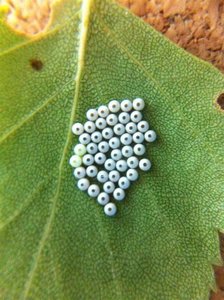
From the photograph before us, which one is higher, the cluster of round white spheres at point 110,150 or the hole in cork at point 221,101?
the cluster of round white spheres at point 110,150

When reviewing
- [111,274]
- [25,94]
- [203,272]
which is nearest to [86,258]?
[111,274]

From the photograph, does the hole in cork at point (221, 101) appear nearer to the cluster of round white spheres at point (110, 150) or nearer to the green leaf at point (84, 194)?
the green leaf at point (84, 194)

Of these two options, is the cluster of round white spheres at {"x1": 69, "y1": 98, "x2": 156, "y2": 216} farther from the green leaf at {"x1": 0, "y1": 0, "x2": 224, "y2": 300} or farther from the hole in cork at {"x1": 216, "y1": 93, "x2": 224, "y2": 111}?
the hole in cork at {"x1": 216, "y1": 93, "x2": 224, "y2": 111}

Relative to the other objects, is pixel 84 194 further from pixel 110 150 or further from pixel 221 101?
pixel 221 101

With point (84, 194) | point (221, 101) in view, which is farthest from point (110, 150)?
point (221, 101)

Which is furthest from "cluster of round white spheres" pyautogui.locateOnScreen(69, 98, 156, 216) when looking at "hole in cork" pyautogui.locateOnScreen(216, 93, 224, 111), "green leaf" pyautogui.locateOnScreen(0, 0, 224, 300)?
"hole in cork" pyautogui.locateOnScreen(216, 93, 224, 111)

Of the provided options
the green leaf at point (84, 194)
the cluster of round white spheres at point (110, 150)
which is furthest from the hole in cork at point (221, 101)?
the cluster of round white spheres at point (110, 150)
